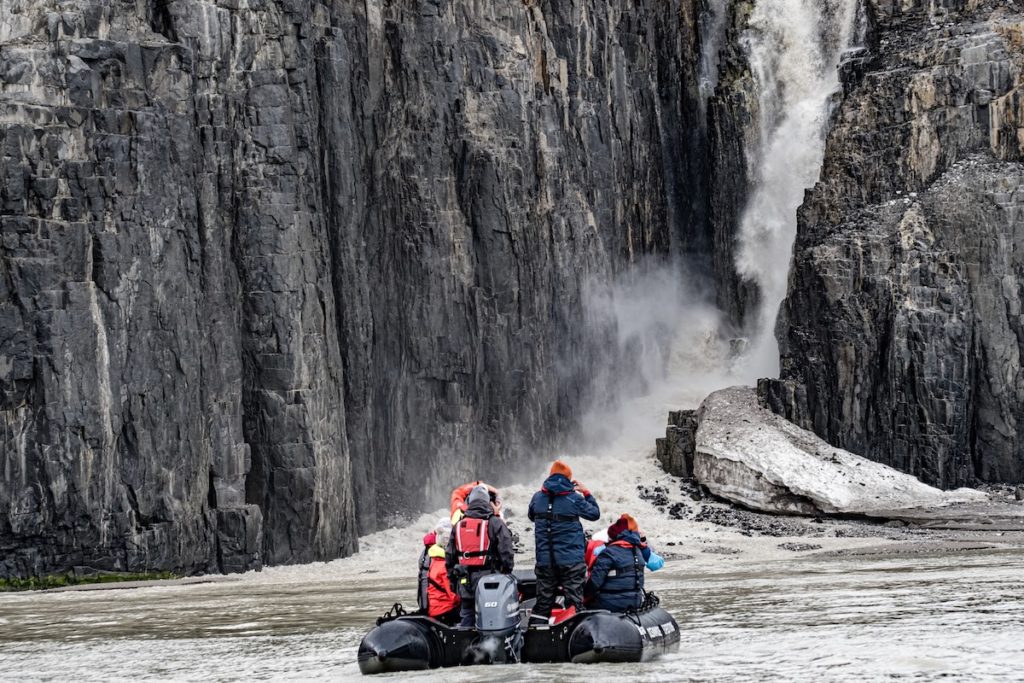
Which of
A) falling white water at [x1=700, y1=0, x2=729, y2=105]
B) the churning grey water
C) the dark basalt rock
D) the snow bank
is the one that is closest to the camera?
the churning grey water

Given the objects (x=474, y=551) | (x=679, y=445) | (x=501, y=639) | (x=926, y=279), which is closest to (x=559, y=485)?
(x=474, y=551)

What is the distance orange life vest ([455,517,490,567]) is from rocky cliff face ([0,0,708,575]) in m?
21.1

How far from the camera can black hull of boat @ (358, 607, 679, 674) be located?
1995cm

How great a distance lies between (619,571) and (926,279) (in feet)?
122

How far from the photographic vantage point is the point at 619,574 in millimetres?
20641

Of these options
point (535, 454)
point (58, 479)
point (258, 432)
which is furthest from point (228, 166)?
point (535, 454)

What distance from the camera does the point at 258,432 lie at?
4344cm

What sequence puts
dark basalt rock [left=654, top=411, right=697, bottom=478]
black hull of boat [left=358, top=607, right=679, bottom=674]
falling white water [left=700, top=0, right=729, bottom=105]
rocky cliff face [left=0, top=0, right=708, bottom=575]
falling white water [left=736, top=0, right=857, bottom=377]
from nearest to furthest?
black hull of boat [left=358, top=607, right=679, bottom=674], rocky cliff face [left=0, top=0, right=708, bottom=575], dark basalt rock [left=654, top=411, right=697, bottom=478], falling white water [left=736, top=0, right=857, bottom=377], falling white water [left=700, top=0, right=729, bottom=105]

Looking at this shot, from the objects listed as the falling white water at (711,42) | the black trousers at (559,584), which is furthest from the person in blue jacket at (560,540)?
the falling white water at (711,42)

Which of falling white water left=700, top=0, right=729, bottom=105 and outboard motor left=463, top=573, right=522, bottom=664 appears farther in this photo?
falling white water left=700, top=0, right=729, bottom=105

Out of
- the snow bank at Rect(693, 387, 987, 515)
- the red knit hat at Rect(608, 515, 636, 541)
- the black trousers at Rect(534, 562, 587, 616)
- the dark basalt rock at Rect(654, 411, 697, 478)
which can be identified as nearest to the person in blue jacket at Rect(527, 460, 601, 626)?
the black trousers at Rect(534, 562, 587, 616)

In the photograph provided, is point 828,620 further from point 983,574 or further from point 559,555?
point 983,574

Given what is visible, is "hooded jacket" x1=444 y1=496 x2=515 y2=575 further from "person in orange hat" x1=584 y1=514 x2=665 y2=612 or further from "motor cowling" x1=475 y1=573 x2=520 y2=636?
"person in orange hat" x1=584 y1=514 x2=665 y2=612

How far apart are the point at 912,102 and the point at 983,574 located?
30.0 metres
